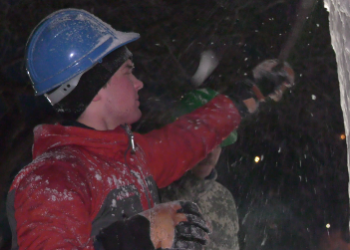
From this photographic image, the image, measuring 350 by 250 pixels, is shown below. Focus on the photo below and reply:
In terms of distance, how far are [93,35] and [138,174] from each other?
42 centimetres

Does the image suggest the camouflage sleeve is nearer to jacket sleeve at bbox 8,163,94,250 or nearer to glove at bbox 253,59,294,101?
glove at bbox 253,59,294,101

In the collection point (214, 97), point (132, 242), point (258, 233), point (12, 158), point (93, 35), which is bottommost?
point (258, 233)

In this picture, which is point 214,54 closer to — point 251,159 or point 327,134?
point 251,159

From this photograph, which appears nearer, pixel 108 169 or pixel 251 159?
pixel 108 169

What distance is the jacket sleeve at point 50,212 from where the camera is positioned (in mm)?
825

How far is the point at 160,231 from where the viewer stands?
2.80ft

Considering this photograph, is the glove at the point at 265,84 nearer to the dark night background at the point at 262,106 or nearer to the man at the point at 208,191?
the dark night background at the point at 262,106

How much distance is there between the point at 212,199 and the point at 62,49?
88cm

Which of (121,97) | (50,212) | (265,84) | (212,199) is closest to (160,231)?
(50,212)

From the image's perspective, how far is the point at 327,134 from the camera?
46.4 inches

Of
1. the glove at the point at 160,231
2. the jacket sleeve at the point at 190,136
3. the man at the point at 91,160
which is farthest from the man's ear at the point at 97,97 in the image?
the glove at the point at 160,231

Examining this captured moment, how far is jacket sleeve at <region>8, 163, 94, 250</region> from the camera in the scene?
825mm

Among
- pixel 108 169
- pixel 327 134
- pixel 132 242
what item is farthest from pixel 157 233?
pixel 327 134

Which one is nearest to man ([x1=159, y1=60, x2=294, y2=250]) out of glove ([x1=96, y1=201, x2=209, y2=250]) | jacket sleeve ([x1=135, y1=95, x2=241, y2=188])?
jacket sleeve ([x1=135, y1=95, x2=241, y2=188])
